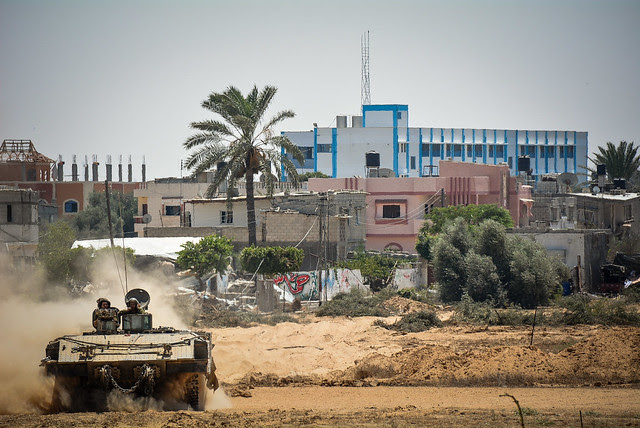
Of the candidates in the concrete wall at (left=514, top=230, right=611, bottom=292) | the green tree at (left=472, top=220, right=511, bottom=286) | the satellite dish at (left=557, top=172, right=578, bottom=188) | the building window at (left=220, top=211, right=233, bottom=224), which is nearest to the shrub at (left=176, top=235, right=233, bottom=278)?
the green tree at (left=472, top=220, right=511, bottom=286)

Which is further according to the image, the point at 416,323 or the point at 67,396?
the point at 416,323

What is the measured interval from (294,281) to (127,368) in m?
24.2

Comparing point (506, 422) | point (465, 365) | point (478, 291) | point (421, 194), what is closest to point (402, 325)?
point (478, 291)

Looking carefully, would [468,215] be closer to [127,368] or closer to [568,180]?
[568,180]

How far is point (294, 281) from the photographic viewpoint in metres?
40.6

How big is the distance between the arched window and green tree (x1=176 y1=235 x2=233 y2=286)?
45261mm

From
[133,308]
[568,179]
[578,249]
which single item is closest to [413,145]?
[568,179]

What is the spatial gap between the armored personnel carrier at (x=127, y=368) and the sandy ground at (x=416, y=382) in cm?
61

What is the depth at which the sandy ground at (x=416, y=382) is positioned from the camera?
15.6 m

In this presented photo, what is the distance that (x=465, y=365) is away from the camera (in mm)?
21688

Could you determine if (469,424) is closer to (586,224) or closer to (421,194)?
(586,224)

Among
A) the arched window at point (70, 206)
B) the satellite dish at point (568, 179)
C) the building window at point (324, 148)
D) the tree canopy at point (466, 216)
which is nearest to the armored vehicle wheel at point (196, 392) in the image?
the tree canopy at point (466, 216)

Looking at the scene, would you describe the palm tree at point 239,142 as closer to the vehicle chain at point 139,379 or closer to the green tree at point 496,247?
the green tree at point 496,247

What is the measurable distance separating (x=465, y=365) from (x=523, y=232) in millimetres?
23806
